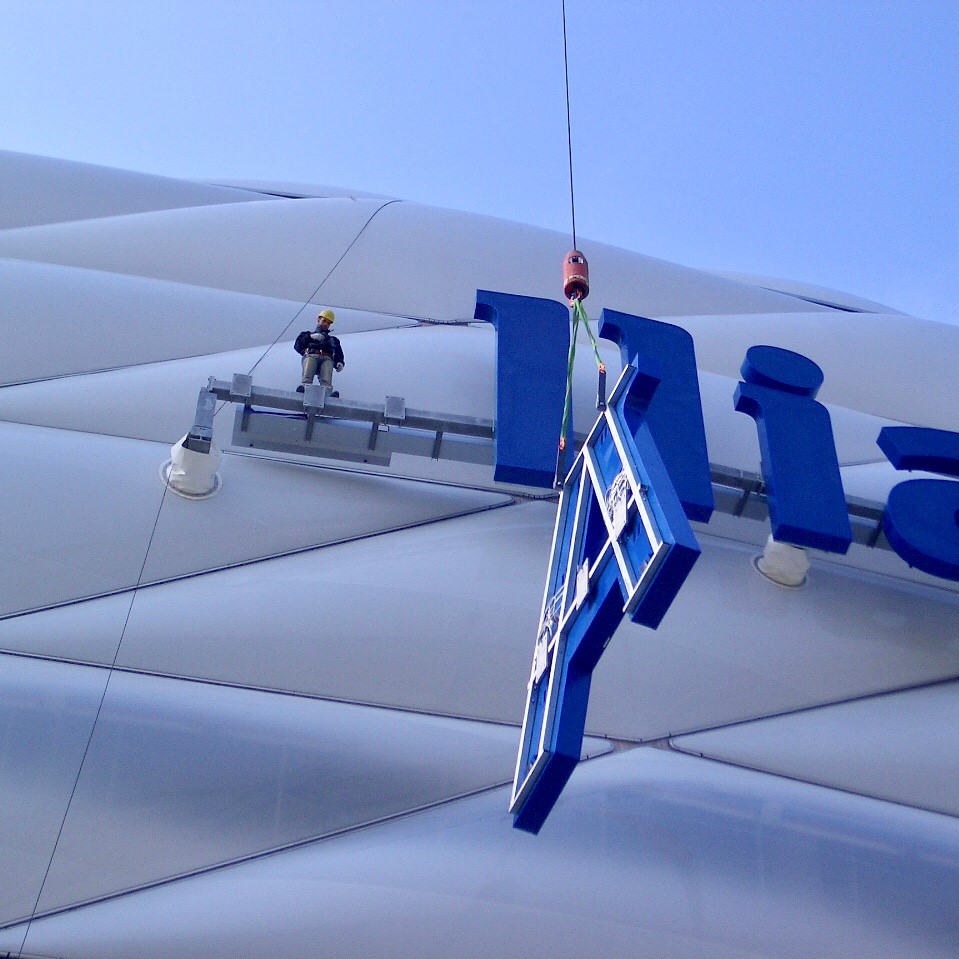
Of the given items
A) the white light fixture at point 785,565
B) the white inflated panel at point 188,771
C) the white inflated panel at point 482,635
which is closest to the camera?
the white inflated panel at point 188,771

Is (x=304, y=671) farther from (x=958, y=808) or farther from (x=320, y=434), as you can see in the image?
(x=958, y=808)

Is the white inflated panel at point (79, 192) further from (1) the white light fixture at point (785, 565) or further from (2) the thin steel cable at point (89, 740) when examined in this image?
(1) the white light fixture at point (785, 565)

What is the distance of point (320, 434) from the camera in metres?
10.3

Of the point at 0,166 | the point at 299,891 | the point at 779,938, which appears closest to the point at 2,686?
the point at 299,891

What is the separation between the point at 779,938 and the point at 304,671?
10.5 feet

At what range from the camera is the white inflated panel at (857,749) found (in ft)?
27.6

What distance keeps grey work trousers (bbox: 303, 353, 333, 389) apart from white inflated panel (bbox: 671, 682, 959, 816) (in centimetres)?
422

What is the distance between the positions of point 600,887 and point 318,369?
5136mm

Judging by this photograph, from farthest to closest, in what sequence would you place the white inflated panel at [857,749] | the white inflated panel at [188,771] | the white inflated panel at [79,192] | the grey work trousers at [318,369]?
the white inflated panel at [79,192] → the grey work trousers at [318,369] → the white inflated panel at [857,749] → the white inflated panel at [188,771]

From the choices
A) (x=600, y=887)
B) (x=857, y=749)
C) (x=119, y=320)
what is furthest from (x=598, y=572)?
(x=119, y=320)

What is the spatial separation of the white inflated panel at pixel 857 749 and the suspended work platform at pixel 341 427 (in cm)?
309

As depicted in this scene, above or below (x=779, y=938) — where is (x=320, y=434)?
above

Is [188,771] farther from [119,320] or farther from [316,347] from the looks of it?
[119,320]

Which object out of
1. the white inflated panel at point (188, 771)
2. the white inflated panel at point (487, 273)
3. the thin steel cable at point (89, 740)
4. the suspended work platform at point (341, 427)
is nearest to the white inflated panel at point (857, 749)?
the white inflated panel at point (188, 771)
